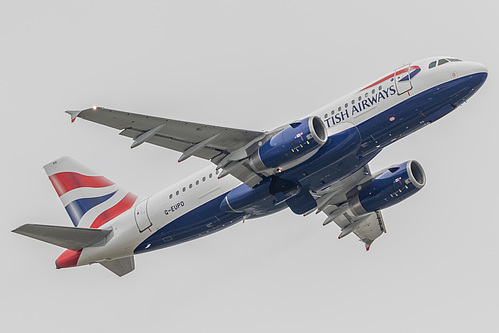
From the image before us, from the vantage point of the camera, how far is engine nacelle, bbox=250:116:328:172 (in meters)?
37.9

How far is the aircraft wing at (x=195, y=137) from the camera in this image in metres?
37.9

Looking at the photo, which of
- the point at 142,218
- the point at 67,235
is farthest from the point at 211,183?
the point at 67,235

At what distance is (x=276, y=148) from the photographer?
3875 centimetres

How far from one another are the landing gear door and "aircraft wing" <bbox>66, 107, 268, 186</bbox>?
6367mm

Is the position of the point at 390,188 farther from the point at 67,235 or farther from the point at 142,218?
the point at 67,235

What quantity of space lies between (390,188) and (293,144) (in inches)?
362

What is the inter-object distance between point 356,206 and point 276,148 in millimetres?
9422

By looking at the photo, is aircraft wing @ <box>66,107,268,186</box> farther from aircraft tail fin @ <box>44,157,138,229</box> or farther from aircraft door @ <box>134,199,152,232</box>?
aircraft tail fin @ <box>44,157,138,229</box>

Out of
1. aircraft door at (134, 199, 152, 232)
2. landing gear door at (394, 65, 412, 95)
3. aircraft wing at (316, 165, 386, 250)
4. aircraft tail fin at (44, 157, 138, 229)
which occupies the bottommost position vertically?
aircraft wing at (316, 165, 386, 250)

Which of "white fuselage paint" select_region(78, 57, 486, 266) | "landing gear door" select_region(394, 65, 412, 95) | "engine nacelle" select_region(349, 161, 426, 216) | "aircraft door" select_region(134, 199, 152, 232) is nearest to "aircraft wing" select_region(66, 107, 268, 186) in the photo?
"white fuselage paint" select_region(78, 57, 486, 266)

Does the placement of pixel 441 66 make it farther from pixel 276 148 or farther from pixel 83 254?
pixel 83 254

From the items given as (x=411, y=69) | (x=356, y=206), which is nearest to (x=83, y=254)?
(x=356, y=206)

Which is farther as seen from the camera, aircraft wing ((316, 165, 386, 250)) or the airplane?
aircraft wing ((316, 165, 386, 250))

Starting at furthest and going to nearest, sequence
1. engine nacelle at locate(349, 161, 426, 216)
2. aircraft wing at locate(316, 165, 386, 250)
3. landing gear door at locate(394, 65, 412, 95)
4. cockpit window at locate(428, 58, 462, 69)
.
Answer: aircraft wing at locate(316, 165, 386, 250) < engine nacelle at locate(349, 161, 426, 216) < cockpit window at locate(428, 58, 462, 69) < landing gear door at locate(394, 65, 412, 95)
